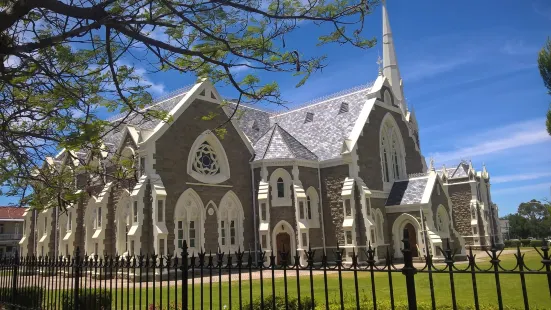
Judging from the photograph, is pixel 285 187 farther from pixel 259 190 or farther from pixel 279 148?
pixel 279 148

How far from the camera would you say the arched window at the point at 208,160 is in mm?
24734

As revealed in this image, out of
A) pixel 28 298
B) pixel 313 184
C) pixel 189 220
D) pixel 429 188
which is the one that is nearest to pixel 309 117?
pixel 313 184

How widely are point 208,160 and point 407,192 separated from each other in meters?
13.8

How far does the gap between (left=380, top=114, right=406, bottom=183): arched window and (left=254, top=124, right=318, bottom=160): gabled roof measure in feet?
19.7

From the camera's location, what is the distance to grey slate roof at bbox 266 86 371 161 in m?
29.6

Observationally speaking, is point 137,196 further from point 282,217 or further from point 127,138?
point 282,217

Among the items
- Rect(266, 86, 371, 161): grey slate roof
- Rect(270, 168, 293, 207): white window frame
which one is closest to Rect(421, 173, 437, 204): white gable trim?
Rect(266, 86, 371, 161): grey slate roof

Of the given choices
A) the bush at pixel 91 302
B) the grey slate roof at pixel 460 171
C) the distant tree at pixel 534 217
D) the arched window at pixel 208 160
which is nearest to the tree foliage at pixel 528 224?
the distant tree at pixel 534 217

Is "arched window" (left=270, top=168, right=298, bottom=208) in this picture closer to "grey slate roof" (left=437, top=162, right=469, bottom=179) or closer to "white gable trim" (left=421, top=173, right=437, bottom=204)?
"white gable trim" (left=421, top=173, right=437, bottom=204)

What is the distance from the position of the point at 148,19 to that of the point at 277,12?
2.00 metres

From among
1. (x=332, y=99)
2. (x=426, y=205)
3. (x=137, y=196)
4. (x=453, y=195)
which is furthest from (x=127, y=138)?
(x=453, y=195)

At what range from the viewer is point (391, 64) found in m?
48.4

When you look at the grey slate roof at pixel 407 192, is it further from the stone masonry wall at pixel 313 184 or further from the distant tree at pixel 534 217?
the distant tree at pixel 534 217

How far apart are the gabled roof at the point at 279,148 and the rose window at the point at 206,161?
3.06 m
